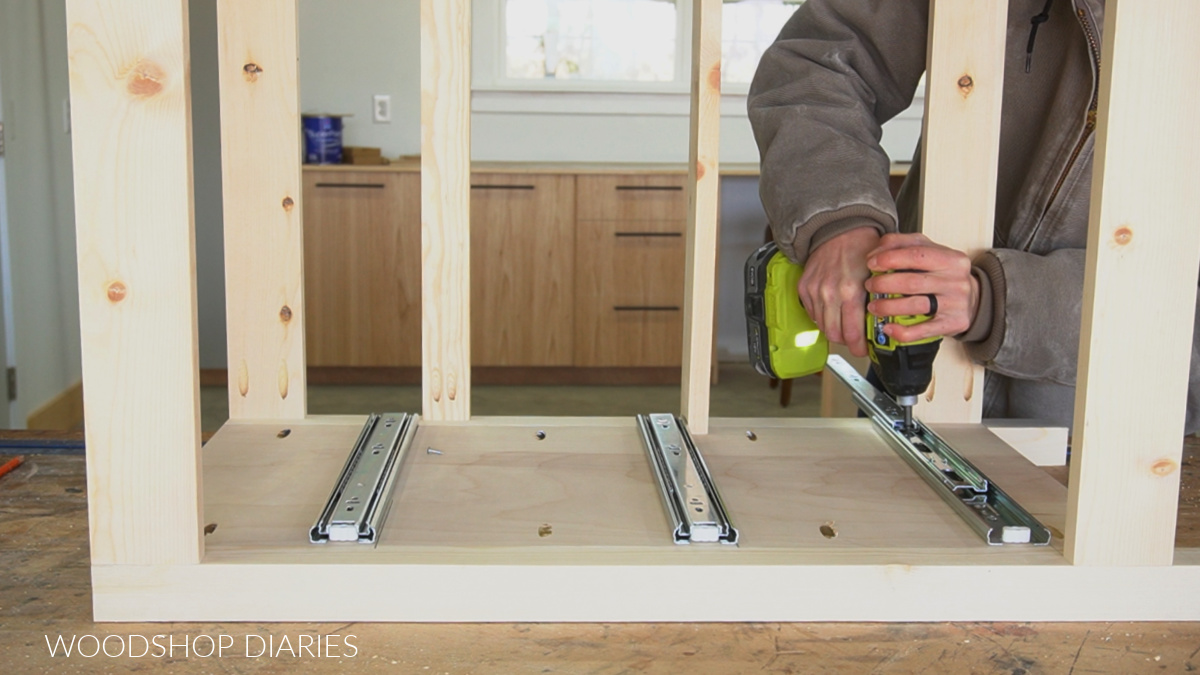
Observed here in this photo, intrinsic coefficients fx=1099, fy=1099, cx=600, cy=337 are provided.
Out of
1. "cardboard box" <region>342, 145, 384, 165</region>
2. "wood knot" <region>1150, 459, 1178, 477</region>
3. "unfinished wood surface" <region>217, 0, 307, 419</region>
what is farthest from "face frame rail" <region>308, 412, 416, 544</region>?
"cardboard box" <region>342, 145, 384, 165</region>

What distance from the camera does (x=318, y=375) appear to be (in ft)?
14.1

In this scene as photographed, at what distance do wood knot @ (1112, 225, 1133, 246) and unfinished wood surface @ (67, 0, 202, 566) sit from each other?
2.06 ft

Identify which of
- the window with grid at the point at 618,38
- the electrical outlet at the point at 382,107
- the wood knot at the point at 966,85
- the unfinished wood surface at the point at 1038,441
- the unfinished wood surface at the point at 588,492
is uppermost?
the window with grid at the point at 618,38

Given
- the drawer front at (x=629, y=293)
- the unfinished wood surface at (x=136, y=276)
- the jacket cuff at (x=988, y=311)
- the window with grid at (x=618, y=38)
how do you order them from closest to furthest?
the unfinished wood surface at (x=136, y=276)
the jacket cuff at (x=988, y=311)
the drawer front at (x=629, y=293)
the window with grid at (x=618, y=38)

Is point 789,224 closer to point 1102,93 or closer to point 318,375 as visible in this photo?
point 1102,93

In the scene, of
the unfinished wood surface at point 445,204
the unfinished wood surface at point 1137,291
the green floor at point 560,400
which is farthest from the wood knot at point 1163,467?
the green floor at point 560,400

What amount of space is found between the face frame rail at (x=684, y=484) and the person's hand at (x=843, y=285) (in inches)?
8.6

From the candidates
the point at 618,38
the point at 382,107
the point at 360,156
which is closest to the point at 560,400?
the point at 360,156

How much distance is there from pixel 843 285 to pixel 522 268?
2.98 meters

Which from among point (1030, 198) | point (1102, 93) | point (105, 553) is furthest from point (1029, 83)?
point (105, 553)

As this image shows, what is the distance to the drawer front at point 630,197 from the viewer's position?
404 cm

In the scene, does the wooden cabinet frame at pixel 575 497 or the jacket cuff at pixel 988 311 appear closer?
the wooden cabinet frame at pixel 575 497

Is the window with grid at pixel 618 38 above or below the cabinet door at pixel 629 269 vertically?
above

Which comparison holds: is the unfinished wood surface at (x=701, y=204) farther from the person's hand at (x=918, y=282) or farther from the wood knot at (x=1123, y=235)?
the wood knot at (x=1123, y=235)
